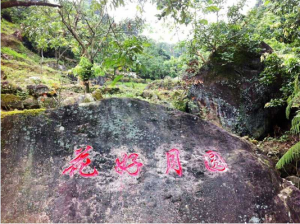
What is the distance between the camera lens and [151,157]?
91.7 inches

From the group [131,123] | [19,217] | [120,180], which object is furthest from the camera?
[131,123]

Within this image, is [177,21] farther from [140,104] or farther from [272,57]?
[272,57]

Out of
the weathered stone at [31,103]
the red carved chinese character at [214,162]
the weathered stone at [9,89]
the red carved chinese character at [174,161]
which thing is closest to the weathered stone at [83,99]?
the weathered stone at [31,103]

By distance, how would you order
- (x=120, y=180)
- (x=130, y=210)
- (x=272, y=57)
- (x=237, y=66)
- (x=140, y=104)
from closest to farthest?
(x=130, y=210) < (x=120, y=180) < (x=140, y=104) < (x=272, y=57) < (x=237, y=66)

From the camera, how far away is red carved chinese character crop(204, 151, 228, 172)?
234 cm

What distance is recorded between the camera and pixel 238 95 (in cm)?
482

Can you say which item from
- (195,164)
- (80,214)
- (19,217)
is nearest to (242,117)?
(195,164)

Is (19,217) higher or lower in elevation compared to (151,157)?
lower

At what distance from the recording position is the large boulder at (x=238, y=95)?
4676 mm

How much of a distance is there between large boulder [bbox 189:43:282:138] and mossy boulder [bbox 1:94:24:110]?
3.71 m

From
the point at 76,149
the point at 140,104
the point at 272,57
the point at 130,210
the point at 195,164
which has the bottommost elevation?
the point at 130,210

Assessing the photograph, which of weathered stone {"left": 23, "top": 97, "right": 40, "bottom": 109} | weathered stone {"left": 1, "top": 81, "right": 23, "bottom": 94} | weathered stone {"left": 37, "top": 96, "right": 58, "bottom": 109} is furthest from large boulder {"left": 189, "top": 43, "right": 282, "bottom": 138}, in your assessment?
weathered stone {"left": 1, "top": 81, "right": 23, "bottom": 94}

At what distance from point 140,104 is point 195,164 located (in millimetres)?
1080

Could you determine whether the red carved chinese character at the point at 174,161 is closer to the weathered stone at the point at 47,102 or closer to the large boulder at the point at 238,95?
the large boulder at the point at 238,95
